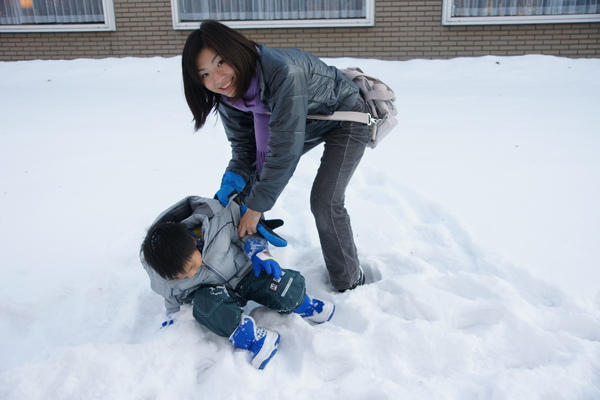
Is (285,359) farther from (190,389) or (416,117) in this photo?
(416,117)

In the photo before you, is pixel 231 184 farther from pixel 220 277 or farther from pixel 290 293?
pixel 290 293

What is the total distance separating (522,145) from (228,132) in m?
2.63

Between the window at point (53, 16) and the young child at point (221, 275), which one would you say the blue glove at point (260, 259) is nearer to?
A: the young child at point (221, 275)

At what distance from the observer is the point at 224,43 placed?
1.69 m

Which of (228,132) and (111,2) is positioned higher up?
(111,2)

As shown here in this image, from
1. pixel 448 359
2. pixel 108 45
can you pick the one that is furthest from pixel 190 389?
pixel 108 45

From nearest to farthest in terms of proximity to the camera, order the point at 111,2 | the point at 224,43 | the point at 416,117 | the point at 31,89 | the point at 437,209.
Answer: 1. the point at 224,43
2. the point at 437,209
3. the point at 416,117
4. the point at 31,89
5. the point at 111,2

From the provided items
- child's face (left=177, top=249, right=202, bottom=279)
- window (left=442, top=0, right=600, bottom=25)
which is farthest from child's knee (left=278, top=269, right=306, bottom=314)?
window (left=442, top=0, right=600, bottom=25)

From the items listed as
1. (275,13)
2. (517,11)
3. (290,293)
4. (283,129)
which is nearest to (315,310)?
(290,293)

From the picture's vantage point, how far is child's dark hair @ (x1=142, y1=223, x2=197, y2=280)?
1790 millimetres

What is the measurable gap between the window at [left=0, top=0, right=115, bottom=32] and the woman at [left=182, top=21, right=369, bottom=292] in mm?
6302

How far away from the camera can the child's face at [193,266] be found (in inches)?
72.2

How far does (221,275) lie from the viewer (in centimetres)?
202

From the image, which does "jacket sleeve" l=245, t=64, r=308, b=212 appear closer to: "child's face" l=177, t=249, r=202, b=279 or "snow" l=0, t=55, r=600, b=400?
"child's face" l=177, t=249, r=202, b=279
